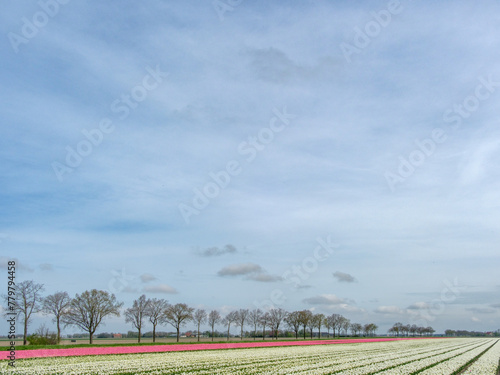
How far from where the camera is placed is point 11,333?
30.3 m

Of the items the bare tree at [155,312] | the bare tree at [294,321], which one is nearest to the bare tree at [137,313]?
the bare tree at [155,312]

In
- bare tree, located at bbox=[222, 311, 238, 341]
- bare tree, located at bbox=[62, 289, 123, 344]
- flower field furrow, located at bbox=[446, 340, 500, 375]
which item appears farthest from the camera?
bare tree, located at bbox=[222, 311, 238, 341]

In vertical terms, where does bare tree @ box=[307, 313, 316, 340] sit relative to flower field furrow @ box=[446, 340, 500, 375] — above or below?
below

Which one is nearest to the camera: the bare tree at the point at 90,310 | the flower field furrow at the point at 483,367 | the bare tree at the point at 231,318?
the flower field furrow at the point at 483,367

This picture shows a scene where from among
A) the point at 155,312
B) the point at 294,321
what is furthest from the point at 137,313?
A: the point at 294,321

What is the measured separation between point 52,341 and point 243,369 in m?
43.6

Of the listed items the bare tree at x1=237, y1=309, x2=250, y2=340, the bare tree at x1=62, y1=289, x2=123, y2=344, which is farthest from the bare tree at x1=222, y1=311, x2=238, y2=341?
the bare tree at x1=62, y1=289, x2=123, y2=344

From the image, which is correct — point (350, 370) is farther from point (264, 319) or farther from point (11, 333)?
point (264, 319)

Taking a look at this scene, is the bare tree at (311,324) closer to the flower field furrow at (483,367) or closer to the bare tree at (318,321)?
the bare tree at (318,321)

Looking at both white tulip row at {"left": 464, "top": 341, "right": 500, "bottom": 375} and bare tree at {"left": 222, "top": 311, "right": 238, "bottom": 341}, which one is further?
bare tree at {"left": 222, "top": 311, "right": 238, "bottom": 341}

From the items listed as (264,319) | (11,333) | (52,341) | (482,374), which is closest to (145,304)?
(52,341)

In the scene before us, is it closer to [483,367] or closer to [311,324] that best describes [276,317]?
[311,324]

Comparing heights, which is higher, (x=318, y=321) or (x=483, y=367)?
(x=483, y=367)

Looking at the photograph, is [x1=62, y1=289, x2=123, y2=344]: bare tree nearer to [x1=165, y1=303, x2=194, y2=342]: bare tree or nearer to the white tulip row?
[x1=165, y1=303, x2=194, y2=342]: bare tree
